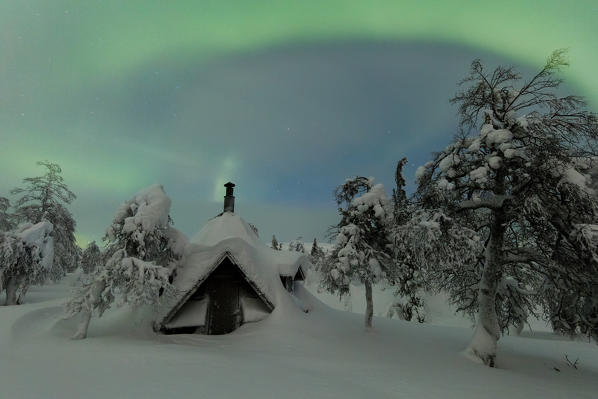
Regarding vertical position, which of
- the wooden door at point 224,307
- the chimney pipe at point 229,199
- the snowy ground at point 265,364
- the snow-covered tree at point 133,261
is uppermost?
the chimney pipe at point 229,199

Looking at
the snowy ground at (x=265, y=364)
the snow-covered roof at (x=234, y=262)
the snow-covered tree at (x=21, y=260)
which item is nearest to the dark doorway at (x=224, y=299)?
the snow-covered roof at (x=234, y=262)

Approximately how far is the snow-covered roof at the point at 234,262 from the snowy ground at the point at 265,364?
130cm

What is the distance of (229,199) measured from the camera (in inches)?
706

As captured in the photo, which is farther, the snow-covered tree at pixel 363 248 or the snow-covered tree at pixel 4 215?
the snow-covered tree at pixel 4 215

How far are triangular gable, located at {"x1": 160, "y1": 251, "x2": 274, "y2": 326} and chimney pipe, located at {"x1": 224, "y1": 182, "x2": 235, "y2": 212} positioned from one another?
5.56m

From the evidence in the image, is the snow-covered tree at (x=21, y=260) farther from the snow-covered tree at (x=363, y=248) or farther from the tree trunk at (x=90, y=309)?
the snow-covered tree at (x=363, y=248)

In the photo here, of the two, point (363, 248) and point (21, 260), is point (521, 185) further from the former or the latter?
point (21, 260)

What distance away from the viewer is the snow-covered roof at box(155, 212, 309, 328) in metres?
11.9

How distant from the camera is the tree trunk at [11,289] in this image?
19172 millimetres

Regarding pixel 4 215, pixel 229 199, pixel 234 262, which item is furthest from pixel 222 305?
pixel 4 215

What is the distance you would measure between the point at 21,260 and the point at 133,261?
609 inches

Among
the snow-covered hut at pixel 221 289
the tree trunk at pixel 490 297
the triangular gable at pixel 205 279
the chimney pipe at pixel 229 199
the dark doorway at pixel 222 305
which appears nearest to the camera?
the tree trunk at pixel 490 297

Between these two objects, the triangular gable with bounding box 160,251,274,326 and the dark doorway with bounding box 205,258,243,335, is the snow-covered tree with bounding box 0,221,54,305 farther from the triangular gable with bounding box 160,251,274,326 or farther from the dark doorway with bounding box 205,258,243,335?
the dark doorway with bounding box 205,258,243,335

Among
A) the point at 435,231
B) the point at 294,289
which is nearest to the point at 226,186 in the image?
the point at 294,289
